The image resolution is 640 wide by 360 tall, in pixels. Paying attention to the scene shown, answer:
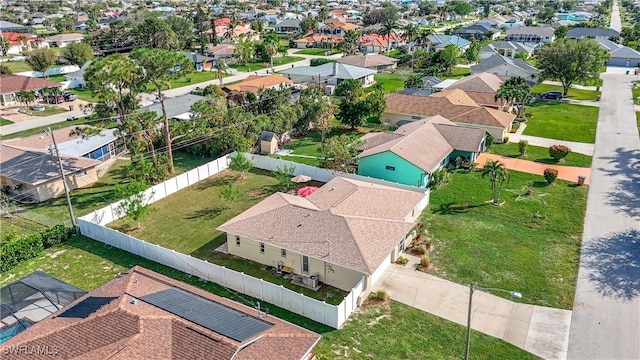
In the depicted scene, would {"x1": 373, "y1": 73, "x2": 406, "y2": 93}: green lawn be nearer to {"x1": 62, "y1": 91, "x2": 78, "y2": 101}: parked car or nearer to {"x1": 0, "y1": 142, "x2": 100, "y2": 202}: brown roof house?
{"x1": 0, "y1": 142, "x2": 100, "y2": 202}: brown roof house

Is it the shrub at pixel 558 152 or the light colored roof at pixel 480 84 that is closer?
the shrub at pixel 558 152

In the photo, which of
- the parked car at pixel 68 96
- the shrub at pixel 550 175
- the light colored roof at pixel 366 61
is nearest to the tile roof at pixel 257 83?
the light colored roof at pixel 366 61

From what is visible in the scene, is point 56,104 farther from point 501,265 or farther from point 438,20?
point 438,20

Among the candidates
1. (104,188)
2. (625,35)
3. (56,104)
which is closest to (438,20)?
(625,35)

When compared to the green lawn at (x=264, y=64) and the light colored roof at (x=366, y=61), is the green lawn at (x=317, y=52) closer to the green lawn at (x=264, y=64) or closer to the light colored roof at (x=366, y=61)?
the green lawn at (x=264, y=64)

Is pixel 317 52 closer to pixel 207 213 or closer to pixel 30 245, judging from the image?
pixel 207 213

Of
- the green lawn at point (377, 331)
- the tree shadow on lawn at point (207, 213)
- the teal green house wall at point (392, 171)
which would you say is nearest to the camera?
the green lawn at point (377, 331)
